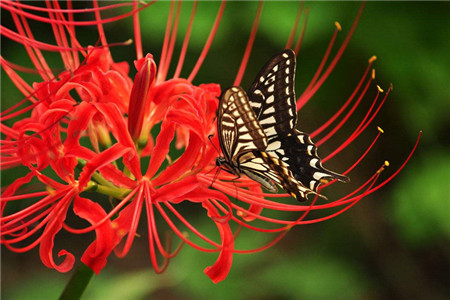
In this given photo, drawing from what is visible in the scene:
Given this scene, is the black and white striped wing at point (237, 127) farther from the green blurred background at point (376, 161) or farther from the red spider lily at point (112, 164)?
the green blurred background at point (376, 161)

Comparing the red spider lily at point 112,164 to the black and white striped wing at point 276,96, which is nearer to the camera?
the red spider lily at point 112,164

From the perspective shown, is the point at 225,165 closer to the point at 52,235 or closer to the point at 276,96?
the point at 276,96

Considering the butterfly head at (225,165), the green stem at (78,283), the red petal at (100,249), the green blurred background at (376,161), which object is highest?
the butterfly head at (225,165)

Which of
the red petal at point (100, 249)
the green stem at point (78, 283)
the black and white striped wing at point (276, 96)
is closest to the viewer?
the red petal at point (100, 249)

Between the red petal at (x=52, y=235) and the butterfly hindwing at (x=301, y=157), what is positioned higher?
the butterfly hindwing at (x=301, y=157)

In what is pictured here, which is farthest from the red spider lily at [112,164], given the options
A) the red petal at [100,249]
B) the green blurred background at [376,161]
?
the green blurred background at [376,161]

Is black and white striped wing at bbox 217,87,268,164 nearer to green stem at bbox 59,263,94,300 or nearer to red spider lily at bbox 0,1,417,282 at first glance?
red spider lily at bbox 0,1,417,282

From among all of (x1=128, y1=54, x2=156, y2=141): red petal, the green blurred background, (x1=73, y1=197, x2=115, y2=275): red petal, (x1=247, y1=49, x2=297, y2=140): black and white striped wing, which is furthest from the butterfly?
the green blurred background
